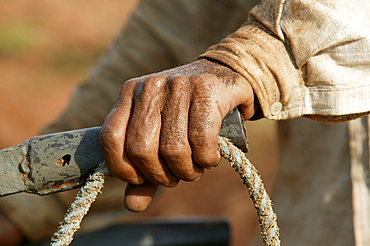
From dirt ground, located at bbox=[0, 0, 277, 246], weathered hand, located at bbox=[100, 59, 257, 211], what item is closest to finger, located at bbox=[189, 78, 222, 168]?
weathered hand, located at bbox=[100, 59, 257, 211]

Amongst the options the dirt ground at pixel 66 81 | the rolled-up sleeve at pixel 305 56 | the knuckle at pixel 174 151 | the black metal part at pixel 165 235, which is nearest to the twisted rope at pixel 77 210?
the knuckle at pixel 174 151

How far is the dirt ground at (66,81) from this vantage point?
12.7 feet

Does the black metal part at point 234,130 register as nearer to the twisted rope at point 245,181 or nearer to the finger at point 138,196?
the twisted rope at point 245,181

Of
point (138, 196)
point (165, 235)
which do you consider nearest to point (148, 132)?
point (138, 196)

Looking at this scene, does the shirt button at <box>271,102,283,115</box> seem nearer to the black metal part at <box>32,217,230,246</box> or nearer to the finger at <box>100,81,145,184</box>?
the finger at <box>100,81,145,184</box>

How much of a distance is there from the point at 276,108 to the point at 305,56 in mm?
106

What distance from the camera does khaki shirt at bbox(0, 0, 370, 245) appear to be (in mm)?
901

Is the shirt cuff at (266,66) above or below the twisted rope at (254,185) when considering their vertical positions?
above

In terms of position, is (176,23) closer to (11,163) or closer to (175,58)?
(175,58)

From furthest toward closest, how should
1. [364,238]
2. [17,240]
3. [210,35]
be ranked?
1. [17,240]
2. [210,35]
3. [364,238]

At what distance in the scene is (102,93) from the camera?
1.96 metres

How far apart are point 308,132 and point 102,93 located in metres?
0.78

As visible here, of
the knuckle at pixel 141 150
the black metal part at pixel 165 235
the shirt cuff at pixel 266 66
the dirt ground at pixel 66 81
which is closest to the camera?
the knuckle at pixel 141 150

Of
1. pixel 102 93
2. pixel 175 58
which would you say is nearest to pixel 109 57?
pixel 102 93
